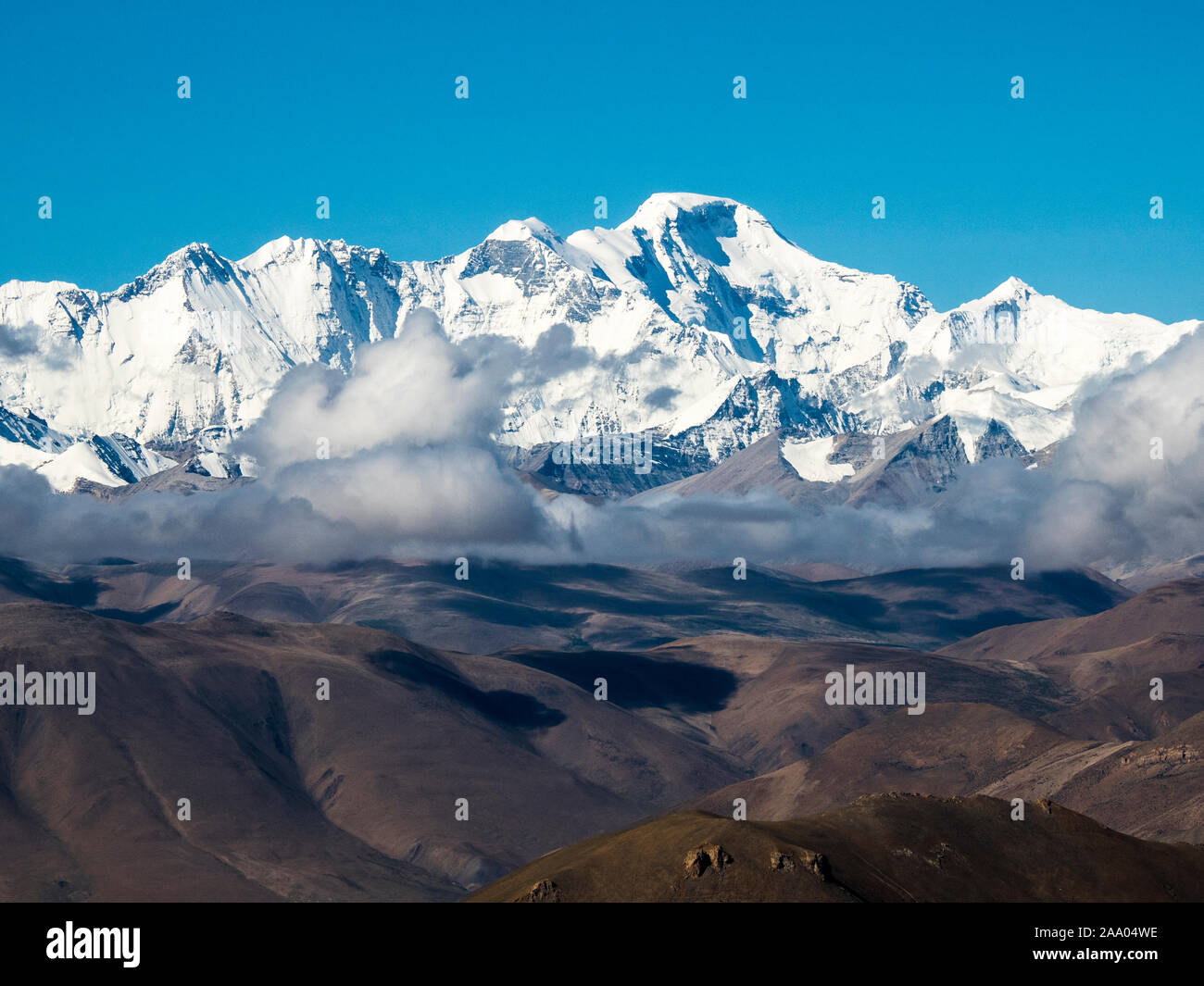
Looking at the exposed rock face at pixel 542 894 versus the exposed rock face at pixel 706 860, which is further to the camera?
the exposed rock face at pixel 706 860

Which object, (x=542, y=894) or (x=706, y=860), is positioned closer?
(x=542, y=894)

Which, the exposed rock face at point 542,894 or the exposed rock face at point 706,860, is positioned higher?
the exposed rock face at point 706,860

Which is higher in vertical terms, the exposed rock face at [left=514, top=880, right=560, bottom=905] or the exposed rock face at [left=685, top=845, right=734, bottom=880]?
the exposed rock face at [left=685, top=845, right=734, bottom=880]

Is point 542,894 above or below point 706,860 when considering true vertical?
below

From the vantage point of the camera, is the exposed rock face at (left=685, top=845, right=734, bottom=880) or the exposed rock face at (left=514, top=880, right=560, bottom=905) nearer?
the exposed rock face at (left=514, top=880, right=560, bottom=905)
